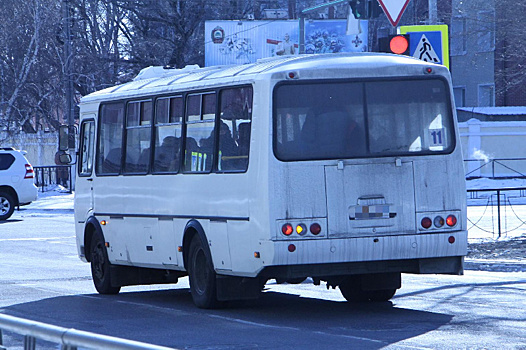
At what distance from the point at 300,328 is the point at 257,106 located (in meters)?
2.37

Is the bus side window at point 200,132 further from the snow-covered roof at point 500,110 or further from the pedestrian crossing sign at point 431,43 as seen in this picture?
the snow-covered roof at point 500,110

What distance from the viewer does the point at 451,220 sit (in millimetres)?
12102

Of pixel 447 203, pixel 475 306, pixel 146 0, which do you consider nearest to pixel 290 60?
pixel 447 203

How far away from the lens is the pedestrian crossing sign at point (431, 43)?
1798 cm

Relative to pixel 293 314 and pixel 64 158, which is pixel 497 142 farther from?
pixel 293 314

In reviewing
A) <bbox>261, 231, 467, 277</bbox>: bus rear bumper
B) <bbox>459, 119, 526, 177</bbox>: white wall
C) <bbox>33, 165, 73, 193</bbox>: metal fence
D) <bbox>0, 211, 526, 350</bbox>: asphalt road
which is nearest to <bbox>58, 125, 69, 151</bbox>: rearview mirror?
<bbox>0, 211, 526, 350</bbox>: asphalt road

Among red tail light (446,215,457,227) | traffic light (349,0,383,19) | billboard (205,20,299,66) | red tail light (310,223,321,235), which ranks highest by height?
billboard (205,20,299,66)

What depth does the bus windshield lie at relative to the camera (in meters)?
11.9

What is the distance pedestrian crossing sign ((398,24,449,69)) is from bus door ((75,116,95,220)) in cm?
520

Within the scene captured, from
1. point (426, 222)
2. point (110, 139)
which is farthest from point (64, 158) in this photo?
point (426, 222)

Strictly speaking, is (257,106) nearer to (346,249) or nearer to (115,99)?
(346,249)

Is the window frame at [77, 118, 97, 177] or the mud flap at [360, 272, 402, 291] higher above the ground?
the window frame at [77, 118, 97, 177]

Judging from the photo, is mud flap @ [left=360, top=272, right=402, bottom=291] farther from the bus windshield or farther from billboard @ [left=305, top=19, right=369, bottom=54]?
billboard @ [left=305, top=19, right=369, bottom=54]

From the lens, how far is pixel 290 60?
40.3 feet
